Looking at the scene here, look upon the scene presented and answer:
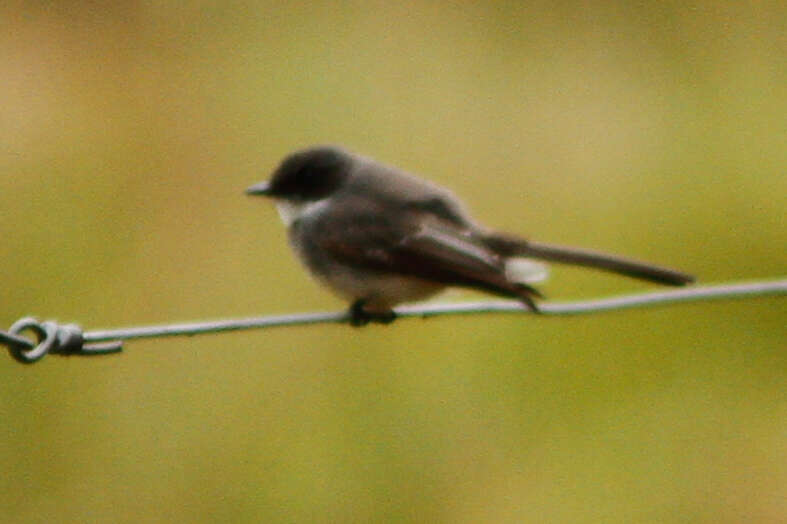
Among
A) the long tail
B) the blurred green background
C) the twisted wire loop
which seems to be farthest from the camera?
the blurred green background

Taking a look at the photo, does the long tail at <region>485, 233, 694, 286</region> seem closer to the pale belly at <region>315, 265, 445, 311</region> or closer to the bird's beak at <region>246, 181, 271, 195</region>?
the pale belly at <region>315, 265, 445, 311</region>

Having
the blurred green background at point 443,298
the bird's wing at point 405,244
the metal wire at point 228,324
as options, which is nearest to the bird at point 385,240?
the bird's wing at point 405,244

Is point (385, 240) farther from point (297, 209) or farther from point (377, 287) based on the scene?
point (297, 209)

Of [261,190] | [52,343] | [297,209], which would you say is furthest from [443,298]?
[52,343]

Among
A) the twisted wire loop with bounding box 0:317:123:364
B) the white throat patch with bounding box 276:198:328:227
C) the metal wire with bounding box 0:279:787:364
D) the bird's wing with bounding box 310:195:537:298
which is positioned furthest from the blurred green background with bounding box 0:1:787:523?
the twisted wire loop with bounding box 0:317:123:364

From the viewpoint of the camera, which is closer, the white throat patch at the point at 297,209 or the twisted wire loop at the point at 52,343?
the twisted wire loop at the point at 52,343

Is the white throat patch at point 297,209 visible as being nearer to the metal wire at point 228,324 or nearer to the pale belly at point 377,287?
the pale belly at point 377,287
